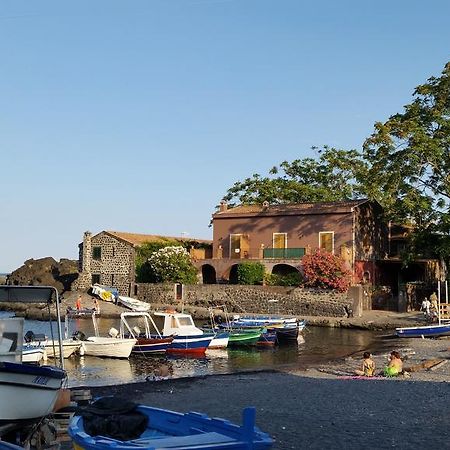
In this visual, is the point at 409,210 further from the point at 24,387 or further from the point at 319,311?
the point at 24,387

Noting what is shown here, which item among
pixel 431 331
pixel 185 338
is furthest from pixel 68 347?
pixel 431 331

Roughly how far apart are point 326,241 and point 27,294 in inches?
1549

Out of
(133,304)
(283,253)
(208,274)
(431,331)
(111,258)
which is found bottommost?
(431,331)

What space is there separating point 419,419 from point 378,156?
32564 mm

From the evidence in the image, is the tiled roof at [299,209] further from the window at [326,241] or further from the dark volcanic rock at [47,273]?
the dark volcanic rock at [47,273]

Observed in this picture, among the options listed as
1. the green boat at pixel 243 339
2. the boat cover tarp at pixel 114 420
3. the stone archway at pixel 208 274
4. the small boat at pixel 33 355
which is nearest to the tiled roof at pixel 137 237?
the stone archway at pixel 208 274

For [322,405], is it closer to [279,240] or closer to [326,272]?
[326,272]

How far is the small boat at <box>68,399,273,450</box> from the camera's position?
24.5 ft

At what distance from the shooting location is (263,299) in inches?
1946

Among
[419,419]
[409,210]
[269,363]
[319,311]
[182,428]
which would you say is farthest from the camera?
[319,311]

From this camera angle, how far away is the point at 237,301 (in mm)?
50594

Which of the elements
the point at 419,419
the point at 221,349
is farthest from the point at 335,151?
the point at 419,419

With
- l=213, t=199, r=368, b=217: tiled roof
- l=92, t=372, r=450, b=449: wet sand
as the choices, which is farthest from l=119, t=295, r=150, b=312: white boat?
l=92, t=372, r=450, b=449: wet sand

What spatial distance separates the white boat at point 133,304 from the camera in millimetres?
51688
